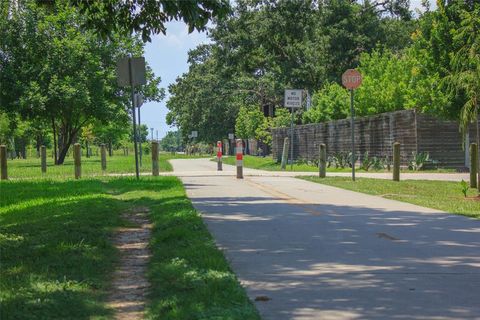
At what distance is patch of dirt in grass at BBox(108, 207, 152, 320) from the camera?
4.74 metres

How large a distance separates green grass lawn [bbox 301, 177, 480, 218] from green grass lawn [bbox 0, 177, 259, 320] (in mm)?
4437

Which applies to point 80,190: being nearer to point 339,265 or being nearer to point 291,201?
Answer: point 291,201

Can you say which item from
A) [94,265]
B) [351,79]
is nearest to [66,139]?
[351,79]

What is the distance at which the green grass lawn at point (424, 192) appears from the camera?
37.4ft

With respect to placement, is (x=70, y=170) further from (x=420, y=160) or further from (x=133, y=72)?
(x=420, y=160)

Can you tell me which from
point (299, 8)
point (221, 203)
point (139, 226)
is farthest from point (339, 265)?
point (299, 8)

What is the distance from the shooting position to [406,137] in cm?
2495

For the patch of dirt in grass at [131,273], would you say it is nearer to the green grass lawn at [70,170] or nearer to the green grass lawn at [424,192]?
the green grass lawn at [424,192]

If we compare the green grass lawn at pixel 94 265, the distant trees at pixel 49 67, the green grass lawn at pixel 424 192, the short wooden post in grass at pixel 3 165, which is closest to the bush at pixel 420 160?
the green grass lawn at pixel 424 192

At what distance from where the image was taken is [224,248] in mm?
7008

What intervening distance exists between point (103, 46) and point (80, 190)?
32.9 meters

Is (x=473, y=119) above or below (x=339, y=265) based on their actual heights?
above

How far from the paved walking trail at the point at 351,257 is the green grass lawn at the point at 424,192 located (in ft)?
2.62

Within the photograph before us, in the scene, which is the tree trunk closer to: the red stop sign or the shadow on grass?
the red stop sign
